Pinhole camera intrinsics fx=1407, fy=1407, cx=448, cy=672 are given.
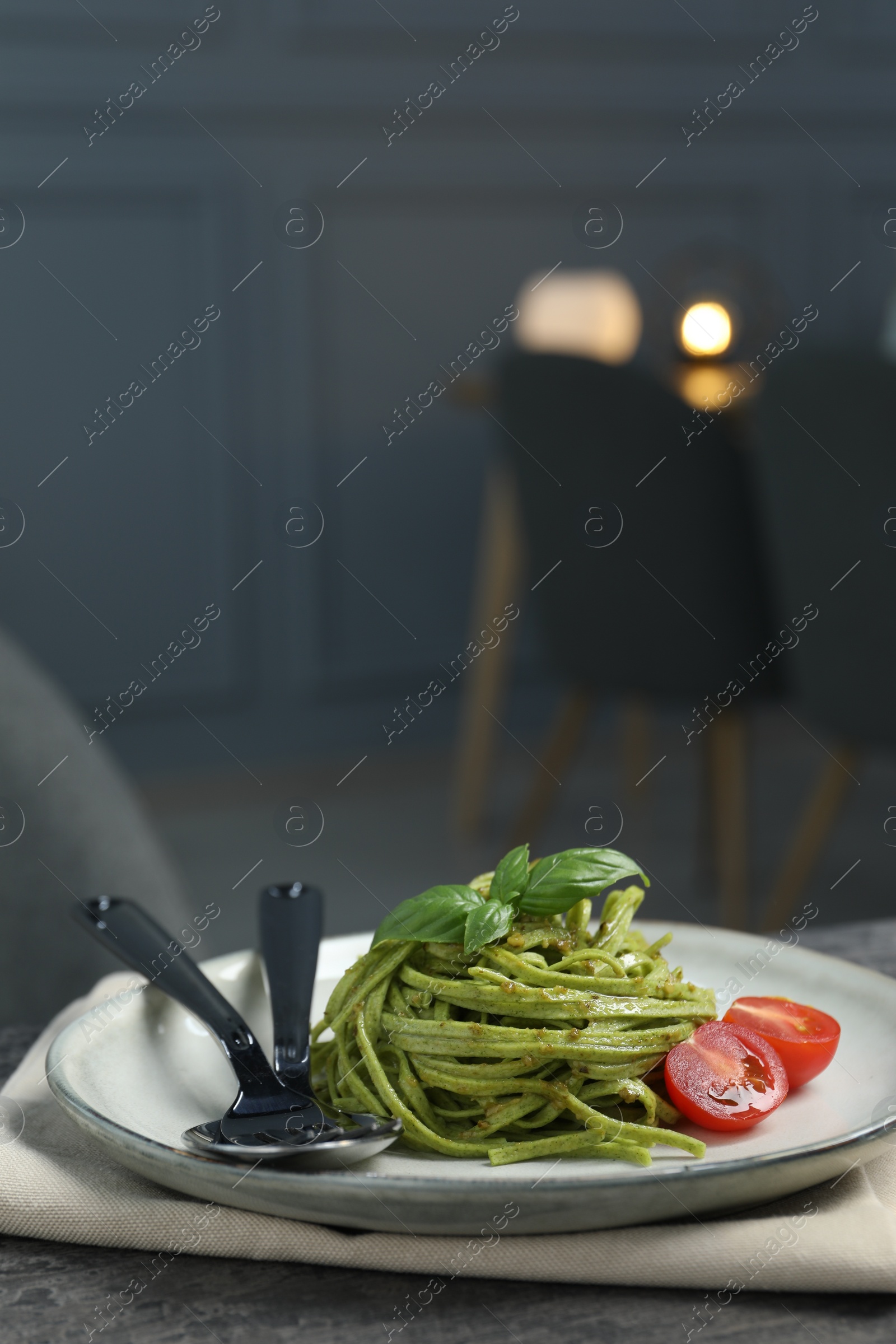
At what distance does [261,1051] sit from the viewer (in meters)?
0.61

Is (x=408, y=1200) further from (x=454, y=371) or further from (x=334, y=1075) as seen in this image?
(x=454, y=371)

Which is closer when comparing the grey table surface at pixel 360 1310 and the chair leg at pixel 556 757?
the grey table surface at pixel 360 1310

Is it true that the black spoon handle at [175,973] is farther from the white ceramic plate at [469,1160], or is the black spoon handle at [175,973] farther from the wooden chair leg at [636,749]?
the wooden chair leg at [636,749]

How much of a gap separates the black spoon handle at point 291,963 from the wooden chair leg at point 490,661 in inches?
97.4

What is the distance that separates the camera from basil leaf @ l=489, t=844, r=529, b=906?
2.01 feet

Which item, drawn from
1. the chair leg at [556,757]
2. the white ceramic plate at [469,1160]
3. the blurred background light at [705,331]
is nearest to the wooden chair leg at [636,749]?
the chair leg at [556,757]

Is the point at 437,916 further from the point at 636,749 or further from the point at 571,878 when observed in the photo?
the point at 636,749

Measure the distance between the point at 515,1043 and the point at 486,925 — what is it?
50 mm

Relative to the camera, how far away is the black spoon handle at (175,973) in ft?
1.96

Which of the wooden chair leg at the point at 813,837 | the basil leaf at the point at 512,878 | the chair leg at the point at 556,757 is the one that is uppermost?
the basil leaf at the point at 512,878

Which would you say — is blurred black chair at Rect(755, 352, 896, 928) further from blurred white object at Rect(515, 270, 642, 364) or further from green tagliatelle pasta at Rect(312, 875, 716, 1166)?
green tagliatelle pasta at Rect(312, 875, 716, 1166)

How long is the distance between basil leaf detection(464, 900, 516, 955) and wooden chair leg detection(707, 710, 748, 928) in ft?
6.89

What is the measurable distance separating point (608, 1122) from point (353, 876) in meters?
2.64

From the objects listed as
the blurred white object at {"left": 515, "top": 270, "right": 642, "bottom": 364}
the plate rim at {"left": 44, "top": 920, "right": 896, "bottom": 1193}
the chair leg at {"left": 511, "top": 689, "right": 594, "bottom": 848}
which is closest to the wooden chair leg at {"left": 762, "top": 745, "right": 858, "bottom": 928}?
the chair leg at {"left": 511, "top": 689, "right": 594, "bottom": 848}
